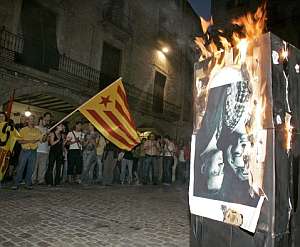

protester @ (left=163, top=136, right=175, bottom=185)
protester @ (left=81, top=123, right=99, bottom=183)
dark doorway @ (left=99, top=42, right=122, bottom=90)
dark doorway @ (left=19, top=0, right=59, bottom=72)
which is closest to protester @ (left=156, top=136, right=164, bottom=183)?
protester @ (left=163, top=136, right=175, bottom=185)

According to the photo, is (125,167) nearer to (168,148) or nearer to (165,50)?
(168,148)

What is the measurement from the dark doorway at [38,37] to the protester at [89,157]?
20.3 feet

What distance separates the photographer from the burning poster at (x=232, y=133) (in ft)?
7.58

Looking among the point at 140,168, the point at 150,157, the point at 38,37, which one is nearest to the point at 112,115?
the point at 150,157

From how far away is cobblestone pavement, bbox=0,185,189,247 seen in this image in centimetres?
388

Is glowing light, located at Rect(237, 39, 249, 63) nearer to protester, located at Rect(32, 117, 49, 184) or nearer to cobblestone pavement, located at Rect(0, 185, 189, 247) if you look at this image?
cobblestone pavement, located at Rect(0, 185, 189, 247)

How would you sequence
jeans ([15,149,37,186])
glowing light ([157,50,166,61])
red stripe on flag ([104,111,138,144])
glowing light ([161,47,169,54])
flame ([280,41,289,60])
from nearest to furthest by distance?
flame ([280,41,289,60])
red stripe on flag ([104,111,138,144])
jeans ([15,149,37,186])
glowing light ([157,50,166,61])
glowing light ([161,47,169,54])

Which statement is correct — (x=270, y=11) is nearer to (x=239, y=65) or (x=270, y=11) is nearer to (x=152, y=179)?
(x=152, y=179)

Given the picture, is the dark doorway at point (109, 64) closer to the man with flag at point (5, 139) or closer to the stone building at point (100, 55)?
the stone building at point (100, 55)

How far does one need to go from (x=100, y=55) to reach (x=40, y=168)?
417 inches

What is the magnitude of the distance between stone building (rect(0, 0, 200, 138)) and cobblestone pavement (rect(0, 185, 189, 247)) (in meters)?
8.08

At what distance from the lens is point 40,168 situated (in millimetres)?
8672

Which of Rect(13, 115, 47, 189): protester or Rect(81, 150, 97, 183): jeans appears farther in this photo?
Rect(81, 150, 97, 183): jeans

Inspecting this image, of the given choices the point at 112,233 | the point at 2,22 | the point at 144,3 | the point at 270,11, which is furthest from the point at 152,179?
the point at 270,11
